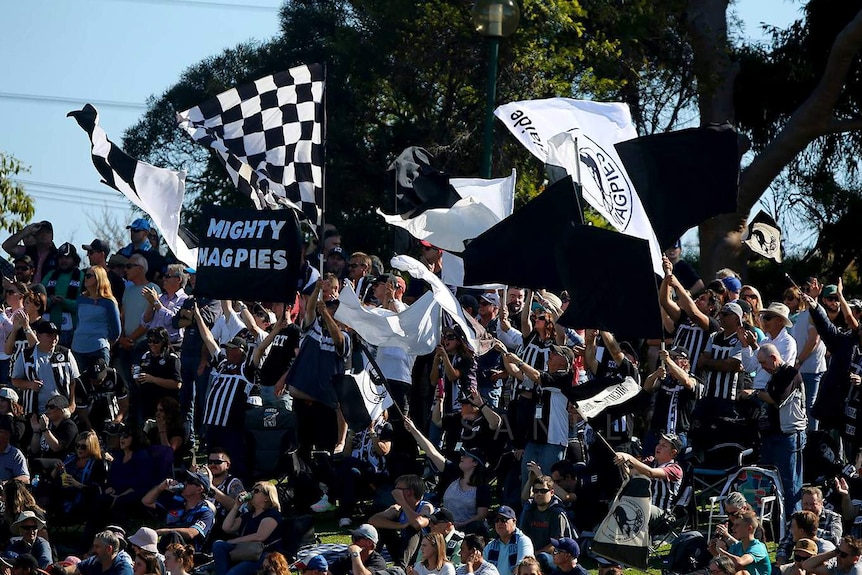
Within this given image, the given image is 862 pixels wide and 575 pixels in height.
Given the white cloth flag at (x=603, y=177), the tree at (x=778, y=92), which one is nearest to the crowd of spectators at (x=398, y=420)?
the white cloth flag at (x=603, y=177)

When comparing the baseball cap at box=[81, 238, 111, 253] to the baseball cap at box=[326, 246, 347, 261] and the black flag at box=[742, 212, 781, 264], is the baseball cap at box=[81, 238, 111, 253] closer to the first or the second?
the baseball cap at box=[326, 246, 347, 261]

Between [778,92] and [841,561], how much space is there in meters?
13.7

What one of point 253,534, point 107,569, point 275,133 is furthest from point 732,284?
point 107,569

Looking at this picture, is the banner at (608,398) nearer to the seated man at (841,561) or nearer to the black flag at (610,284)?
the black flag at (610,284)

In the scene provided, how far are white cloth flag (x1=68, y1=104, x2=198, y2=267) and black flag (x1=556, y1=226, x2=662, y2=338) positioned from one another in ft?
16.6

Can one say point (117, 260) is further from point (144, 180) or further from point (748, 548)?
point (748, 548)

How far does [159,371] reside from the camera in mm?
15656

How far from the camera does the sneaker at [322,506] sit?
14.8 m

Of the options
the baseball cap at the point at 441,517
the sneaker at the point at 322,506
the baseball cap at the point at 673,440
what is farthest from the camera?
the sneaker at the point at 322,506

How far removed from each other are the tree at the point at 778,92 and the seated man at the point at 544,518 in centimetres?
999

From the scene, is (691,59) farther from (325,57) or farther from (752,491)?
(752,491)

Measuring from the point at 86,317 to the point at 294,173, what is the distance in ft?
11.3

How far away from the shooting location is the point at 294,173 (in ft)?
46.2

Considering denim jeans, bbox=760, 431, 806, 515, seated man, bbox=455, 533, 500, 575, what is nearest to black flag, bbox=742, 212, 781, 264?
denim jeans, bbox=760, 431, 806, 515
